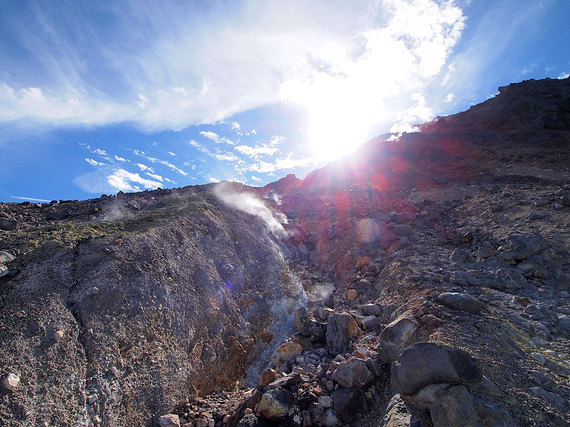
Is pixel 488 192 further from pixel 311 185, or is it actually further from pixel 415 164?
pixel 311 185

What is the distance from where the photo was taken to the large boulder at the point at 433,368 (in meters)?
4.02

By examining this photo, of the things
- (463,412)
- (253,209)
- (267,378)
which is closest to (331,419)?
(267,378)

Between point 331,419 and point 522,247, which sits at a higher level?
point 522,247

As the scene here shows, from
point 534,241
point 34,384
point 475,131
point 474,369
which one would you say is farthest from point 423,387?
point 475,131

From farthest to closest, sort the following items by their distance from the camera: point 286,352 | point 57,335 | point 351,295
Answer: point 351,295 → point 286,352 → point 57,335

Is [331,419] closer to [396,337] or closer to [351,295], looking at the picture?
[396,337]

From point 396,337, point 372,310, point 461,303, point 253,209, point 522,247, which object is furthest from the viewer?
point 253,209

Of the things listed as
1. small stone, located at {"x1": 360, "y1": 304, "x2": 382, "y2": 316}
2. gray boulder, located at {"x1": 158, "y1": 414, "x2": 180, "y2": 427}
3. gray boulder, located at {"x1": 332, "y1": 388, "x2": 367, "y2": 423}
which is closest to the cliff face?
gray boulder, located at {"x1": 158, "y1": 414, "x2": 180, "y2": 427}

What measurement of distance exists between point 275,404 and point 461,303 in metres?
4.48

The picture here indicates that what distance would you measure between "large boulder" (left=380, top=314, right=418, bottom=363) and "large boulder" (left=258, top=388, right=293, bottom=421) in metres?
2.06

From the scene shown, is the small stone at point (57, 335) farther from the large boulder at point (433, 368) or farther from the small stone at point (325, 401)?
the large boulder at point (433, 368)

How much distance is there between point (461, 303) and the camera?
6.23 m

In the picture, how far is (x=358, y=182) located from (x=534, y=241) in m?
16.4

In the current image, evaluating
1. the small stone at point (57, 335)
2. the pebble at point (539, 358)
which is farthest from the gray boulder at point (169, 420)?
the pebble at point (539, 358)
